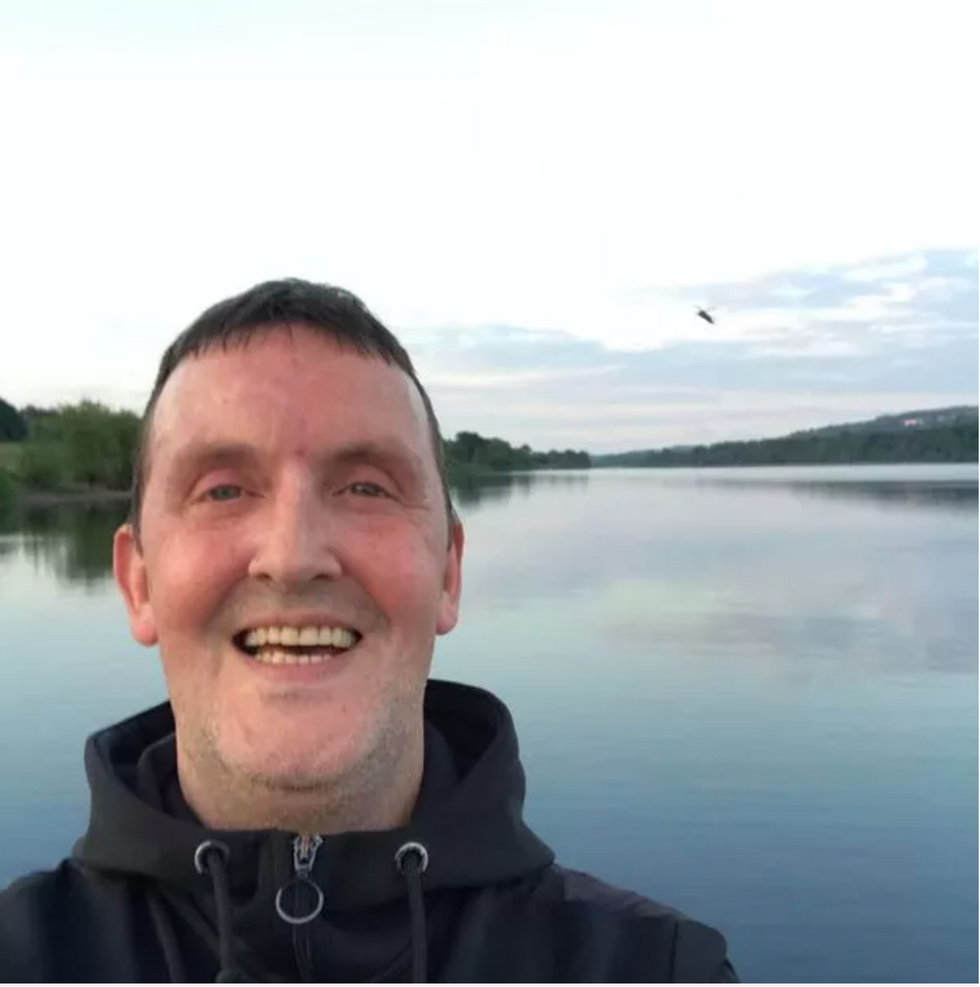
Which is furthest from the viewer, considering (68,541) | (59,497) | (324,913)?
(59,497)

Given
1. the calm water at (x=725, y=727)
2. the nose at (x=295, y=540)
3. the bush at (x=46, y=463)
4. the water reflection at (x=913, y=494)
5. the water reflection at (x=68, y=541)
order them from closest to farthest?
1. the nose at (x=295, y=540)
2. the calm water at (x=725, y=727)
3. the water reflection at (x=68, y=541)
4. the bush at (x=46, y=463)
5. the water reflection at (x=913, y=494)

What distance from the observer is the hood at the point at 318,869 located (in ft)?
5.54

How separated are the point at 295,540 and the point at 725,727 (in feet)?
44.0

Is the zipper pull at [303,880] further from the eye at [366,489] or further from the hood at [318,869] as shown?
the eye at [366,489]

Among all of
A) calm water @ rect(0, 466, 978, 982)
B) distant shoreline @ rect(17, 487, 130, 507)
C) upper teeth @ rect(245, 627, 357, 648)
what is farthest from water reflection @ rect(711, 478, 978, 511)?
upper teeth @ rect(245, 627, 357, 648)

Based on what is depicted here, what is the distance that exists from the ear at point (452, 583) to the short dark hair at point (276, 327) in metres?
0.11

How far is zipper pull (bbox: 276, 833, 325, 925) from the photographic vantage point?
66.2 inches

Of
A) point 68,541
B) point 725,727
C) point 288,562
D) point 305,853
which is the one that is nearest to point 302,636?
point 288,562

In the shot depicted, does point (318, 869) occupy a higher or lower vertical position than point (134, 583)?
lower

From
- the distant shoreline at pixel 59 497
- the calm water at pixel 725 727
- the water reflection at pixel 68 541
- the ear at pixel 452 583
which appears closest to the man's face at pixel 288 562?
the ear at pixel 452 583

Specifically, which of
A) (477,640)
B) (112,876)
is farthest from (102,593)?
(112,876)

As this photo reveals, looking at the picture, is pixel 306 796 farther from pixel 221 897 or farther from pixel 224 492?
pixel 224 492

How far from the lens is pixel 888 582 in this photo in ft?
88.5

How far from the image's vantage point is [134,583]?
1.92 m
